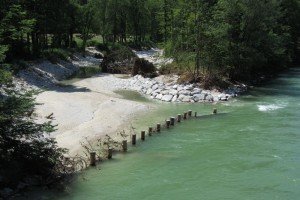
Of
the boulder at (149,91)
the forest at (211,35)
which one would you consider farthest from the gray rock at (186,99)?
the forest at (211,35)

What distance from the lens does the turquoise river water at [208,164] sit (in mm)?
20234

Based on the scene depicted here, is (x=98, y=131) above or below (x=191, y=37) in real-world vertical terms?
below

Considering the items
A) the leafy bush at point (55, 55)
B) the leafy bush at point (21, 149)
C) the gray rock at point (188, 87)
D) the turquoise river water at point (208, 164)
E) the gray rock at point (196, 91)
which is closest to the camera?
the leafy bush at point (21, 149)

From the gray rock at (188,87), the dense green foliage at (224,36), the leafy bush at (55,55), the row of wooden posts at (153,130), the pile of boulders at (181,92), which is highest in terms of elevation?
the dense green foliage at (224,36)

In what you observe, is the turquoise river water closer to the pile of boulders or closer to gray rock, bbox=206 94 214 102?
gray rock, bbox=206 94 214 102

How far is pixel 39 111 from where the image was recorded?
3300cm

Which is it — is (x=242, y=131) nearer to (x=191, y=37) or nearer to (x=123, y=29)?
(x=191, y=37)

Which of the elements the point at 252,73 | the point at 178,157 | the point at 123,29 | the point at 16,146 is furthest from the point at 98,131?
the point at 123,29

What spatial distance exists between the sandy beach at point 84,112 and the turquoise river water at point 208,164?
2.12 metres

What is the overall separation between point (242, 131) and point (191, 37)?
20126 millimetres

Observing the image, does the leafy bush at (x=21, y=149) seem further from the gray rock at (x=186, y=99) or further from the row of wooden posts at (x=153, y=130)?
the gray rock at (x=186, y=99)

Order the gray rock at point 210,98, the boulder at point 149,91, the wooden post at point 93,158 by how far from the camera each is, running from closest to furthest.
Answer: the wooden post at point 93,158, the gray rock at point 210,98, the boulder at point 149,91

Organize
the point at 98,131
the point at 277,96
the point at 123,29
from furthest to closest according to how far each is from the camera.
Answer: the point at 123,29 < the point at 277,96 < the point at 98,131

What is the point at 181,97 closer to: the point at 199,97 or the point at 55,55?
the point at 199,97
